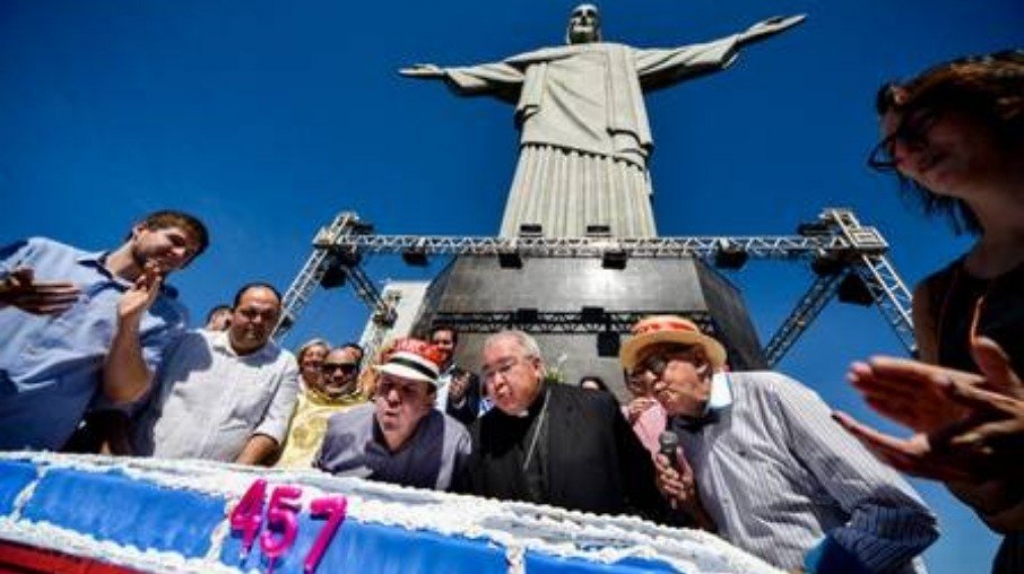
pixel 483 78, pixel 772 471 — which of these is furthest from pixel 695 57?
pixel 772 471

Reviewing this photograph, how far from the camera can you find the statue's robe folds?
30.6 ft

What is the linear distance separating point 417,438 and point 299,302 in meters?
8.91

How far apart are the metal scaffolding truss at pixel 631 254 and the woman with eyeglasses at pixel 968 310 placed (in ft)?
22.1

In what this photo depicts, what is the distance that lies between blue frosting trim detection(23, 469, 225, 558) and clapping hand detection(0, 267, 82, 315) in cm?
65

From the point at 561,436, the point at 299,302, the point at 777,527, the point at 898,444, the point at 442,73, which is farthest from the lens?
the point at 442,73

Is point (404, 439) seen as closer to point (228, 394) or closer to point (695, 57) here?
point (228, 394)

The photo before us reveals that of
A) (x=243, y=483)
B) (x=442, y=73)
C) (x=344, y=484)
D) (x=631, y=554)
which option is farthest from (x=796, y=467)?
(x=442, y=73)

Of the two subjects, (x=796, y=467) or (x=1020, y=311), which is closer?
(x=1020, y=311)

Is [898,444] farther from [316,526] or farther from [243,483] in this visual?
[243,483]

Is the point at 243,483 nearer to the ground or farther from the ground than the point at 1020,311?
nearer to the ground

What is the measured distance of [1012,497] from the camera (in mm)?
903

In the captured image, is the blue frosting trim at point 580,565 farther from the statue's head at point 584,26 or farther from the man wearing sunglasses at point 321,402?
the statue's head at point 584,26

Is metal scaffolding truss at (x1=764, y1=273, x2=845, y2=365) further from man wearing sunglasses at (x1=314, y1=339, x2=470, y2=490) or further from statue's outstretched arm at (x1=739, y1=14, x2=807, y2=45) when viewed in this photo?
man wearing sunglasses at (x1=314, y1=339, x2=470, y2=490)

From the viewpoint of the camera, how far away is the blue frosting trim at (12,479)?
1360mm
